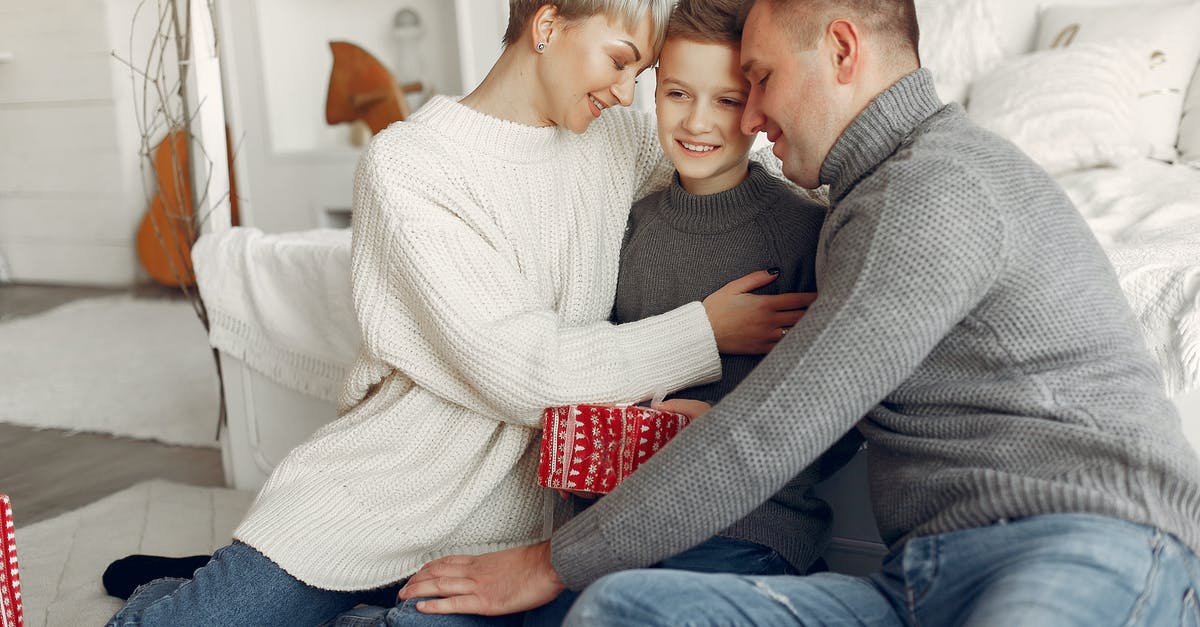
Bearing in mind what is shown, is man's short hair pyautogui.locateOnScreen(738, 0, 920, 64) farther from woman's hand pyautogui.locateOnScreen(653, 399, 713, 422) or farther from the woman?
woman's hand pyautogui.locateOnScreen(653, 399, 713, 422)

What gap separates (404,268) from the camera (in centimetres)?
123

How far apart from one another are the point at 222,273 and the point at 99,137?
8.99ft

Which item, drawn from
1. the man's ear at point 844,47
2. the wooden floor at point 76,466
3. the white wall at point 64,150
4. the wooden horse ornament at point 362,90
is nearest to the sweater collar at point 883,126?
the man's ear at point 844,47

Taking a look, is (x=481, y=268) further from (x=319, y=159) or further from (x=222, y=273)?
(x=319, y=159)

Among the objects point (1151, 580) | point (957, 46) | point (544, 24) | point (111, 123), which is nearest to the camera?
point (1151, 580)

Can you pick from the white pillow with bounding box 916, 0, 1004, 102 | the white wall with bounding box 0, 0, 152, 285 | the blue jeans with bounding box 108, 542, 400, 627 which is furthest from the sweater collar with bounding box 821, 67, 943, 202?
the white wall with bounding box 0, 0, 152, 285

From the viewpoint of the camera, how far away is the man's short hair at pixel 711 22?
1.23 meters

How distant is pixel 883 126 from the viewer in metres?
1.06

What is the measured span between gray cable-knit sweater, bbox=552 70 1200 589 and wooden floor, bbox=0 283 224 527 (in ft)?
5.75

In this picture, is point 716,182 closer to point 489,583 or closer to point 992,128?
point 489,583

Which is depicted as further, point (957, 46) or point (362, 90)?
point (362, 90)

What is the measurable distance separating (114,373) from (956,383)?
291cm

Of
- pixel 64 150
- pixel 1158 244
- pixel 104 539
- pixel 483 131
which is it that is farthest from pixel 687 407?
pixel 64 150

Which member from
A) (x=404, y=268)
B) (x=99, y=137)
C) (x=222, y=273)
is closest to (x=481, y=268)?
(x=404, y=268)
